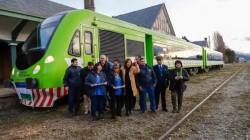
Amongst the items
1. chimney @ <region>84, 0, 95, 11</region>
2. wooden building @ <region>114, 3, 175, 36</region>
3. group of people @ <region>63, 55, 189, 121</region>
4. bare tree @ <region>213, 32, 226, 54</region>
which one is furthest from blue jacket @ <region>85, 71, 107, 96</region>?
bare tree @ <region>213, 32, 226, 54</region>

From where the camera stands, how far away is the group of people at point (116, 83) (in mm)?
6773

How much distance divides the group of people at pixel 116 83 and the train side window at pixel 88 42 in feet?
4.32

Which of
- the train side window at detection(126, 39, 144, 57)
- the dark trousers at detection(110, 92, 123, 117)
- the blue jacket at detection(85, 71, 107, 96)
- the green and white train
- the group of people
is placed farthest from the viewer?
the train side window at detection(126, 39, 144, 57)

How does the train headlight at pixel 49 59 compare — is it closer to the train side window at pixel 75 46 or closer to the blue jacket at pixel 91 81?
the train side window at pixel 75 46

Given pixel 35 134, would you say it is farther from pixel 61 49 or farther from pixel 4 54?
pixel 4 54

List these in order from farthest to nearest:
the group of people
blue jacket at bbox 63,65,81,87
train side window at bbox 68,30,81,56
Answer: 1. train side window at bbox 68,30,81,56
2. blue jacket at bbox 63,65,81,87
3. the group of people

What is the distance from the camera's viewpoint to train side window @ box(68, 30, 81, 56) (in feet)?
26.0

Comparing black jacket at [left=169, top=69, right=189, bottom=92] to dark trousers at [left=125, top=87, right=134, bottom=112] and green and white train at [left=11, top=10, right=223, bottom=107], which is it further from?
green and white train at [left=11, top=10, right=223, bottom=107]

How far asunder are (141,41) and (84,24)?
446 cm

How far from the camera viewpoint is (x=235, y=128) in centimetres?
569

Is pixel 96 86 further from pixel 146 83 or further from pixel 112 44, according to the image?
pixel 112 44

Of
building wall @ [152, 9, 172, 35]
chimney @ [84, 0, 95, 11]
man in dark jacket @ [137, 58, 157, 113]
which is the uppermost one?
building wall @ [152, 9, 172, 35]

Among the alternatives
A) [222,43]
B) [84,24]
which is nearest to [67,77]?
[84,24]

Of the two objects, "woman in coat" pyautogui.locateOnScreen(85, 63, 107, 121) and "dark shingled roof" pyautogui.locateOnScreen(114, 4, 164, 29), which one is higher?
"dark shingled roof" pyautogui.locateOnScreen(114, 4, 164, 29)
